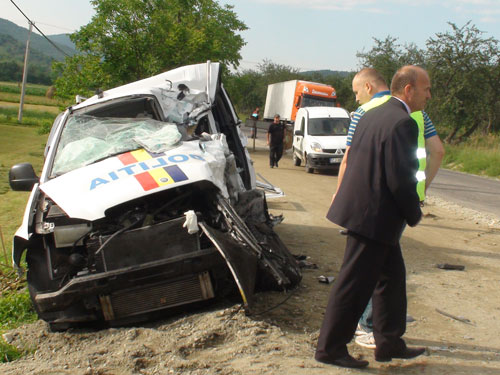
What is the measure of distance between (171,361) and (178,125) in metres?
2.92

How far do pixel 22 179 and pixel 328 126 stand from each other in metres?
14.4

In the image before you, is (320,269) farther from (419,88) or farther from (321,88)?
(321,88)

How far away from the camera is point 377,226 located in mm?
3471

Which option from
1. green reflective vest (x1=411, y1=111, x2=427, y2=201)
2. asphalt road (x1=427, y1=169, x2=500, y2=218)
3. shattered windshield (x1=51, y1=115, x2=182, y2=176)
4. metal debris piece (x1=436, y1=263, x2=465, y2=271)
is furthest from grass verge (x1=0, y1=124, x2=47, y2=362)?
asphalt road (x1=427, y1=169, x2=500, y2=218)

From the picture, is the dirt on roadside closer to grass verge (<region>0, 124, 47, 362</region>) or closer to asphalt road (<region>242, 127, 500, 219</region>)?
grass verge (<region>0, 124, 47, 362</region>)

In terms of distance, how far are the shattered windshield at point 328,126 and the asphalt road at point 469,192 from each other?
139 inches

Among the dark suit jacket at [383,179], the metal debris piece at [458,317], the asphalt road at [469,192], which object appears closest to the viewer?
the dark suit jacket at [383,179]

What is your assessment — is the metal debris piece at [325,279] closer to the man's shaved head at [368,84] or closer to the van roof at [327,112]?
the man's shaved head at [368,84]

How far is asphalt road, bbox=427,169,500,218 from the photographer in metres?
12.2

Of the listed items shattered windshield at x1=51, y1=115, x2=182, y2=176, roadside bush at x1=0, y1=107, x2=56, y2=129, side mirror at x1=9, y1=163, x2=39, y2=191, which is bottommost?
roadside bush at x1=0, y1=107, x2=56, y2=129

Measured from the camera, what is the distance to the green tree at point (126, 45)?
17.9 meters

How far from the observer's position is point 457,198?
43.6ft

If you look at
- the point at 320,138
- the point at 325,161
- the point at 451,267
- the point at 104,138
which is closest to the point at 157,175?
the point at 104,138

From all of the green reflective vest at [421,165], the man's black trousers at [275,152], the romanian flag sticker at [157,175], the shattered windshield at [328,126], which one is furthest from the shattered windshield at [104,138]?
the shattered windshield at [328,126]
